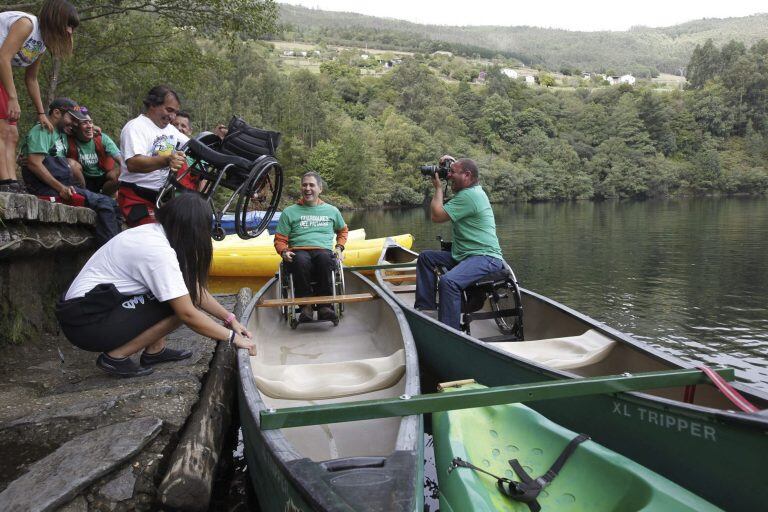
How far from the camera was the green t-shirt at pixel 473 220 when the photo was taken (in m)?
5.61

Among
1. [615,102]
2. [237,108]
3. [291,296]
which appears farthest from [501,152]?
[291,296]

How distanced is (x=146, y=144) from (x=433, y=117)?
72.8 m

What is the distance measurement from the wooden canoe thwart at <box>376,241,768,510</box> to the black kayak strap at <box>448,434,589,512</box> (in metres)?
0.37

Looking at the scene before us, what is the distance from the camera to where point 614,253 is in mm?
17719

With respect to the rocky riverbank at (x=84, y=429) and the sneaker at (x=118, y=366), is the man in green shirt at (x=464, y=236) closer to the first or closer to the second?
the rocky riverbank at (x=84, y=429)

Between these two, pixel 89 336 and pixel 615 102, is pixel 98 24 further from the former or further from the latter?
pixel 615 102

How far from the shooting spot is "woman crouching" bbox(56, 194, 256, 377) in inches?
132

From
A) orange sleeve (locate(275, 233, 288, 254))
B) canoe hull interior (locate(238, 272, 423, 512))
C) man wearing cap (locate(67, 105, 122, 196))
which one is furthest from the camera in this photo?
orange sleeve (locate(275, 233, 288, 254))

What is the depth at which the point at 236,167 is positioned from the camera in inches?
168

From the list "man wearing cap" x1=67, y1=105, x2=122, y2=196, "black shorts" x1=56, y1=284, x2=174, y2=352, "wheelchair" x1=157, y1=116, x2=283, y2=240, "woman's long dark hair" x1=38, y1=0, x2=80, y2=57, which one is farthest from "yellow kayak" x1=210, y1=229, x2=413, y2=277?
"black shorts" x1=56, y1=284, x2=174, y2=352

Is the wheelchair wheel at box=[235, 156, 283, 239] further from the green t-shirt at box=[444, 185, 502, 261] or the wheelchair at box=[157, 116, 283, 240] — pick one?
the green t-shirt at box=[444, 185, 502, 261]

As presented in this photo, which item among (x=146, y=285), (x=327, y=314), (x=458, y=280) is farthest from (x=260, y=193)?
(x=458, y=280)

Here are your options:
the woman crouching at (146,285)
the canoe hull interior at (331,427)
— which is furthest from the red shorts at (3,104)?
the canoe hull interior at (331,427)

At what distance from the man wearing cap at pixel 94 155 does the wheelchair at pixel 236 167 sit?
1.97 meters
